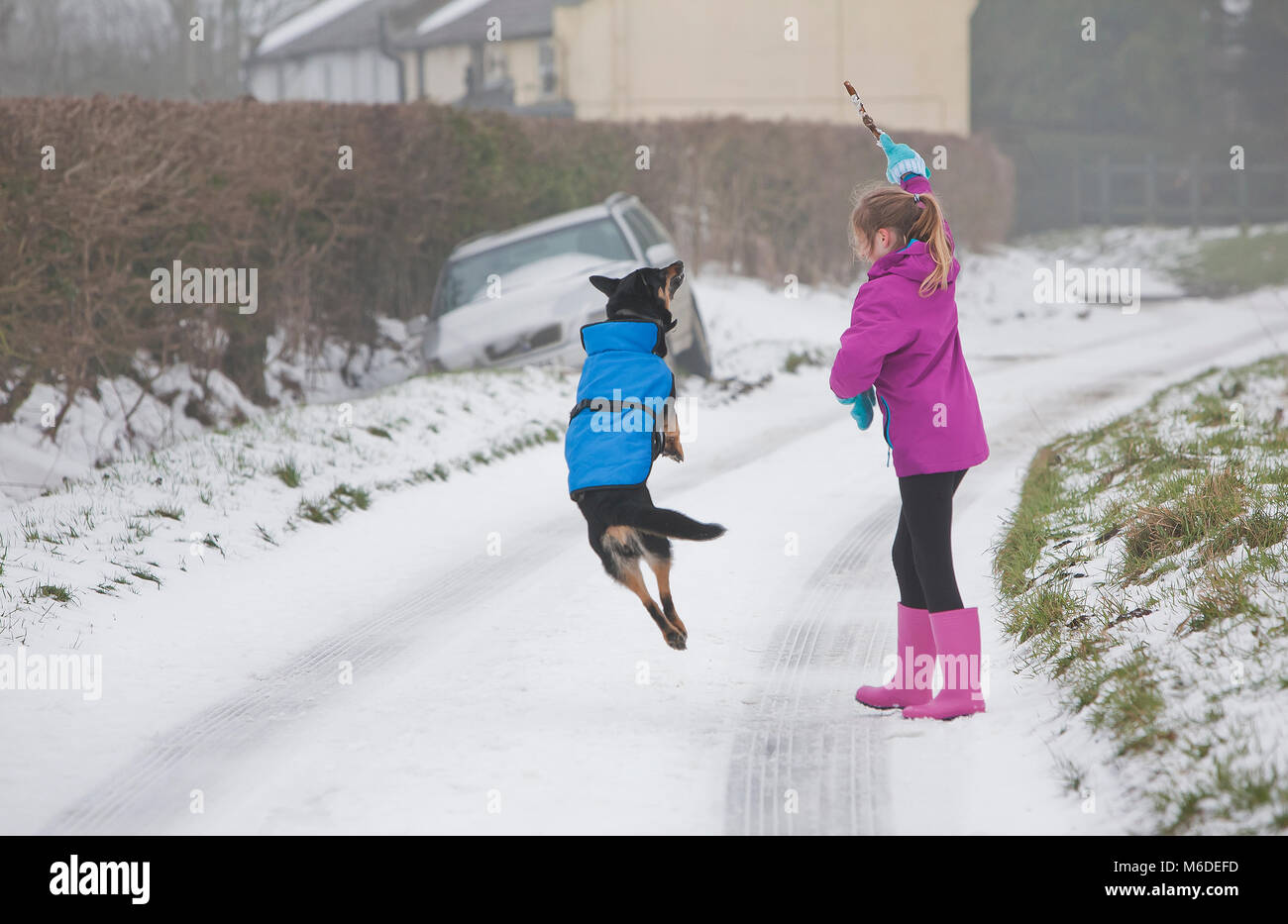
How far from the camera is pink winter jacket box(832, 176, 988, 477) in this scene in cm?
416

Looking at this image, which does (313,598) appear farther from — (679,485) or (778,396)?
(778,396)

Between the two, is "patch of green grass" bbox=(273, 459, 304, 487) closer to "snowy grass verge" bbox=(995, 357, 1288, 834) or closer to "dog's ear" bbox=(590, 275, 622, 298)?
"dog's ear" bbox=(590, 275, 622, 298)

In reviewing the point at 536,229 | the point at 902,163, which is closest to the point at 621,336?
the point at 902,163

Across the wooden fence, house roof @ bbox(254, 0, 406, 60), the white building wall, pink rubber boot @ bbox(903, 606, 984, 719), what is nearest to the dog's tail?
pink rubber boot @ bbox(903, 606, 984, 719)

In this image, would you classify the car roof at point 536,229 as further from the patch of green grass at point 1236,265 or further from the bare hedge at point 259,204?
the patch of green grass at point 1236,265

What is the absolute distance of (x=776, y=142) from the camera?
20844mm

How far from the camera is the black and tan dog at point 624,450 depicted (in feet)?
16.0

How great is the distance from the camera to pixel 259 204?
11.1 m

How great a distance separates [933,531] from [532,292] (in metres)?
8.45

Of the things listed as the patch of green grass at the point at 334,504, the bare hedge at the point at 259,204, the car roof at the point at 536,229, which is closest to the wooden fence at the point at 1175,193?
the bare hedge at the point at 259,204

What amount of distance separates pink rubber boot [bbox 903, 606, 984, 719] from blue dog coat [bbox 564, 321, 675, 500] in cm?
130

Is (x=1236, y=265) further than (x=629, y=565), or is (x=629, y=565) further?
(x=1236, y=265)

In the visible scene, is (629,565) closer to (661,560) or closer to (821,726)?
(661,560)

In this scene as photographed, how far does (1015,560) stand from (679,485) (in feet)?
10.5
